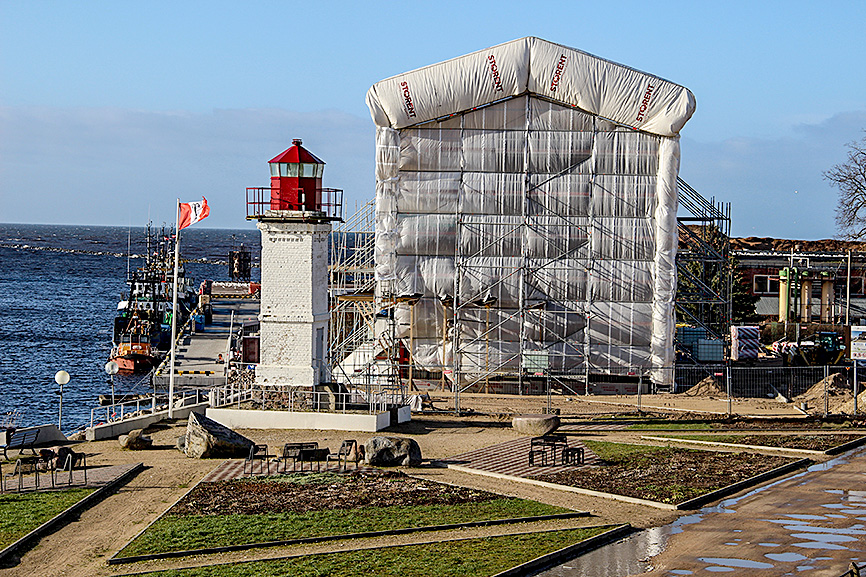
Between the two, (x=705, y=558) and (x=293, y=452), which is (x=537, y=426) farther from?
(x=705, y=558)

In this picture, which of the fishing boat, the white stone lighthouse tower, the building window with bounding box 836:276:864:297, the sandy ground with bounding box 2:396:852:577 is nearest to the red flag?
the white stone lighthouse tower

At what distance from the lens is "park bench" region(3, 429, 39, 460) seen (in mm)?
32719

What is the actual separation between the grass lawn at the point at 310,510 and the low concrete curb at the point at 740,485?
351 centimetres

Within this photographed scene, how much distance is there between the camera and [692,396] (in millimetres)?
49688

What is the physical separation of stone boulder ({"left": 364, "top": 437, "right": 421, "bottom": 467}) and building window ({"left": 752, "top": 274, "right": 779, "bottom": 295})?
6278 centimetres

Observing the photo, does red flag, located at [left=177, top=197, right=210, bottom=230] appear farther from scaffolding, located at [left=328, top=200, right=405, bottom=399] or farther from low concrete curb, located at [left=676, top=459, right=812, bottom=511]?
low concrete curb, located at [left=676, top=459, right=812, bottom=511]

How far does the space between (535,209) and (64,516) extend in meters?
32.3

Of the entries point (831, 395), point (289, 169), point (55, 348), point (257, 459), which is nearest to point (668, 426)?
point (831, 395)

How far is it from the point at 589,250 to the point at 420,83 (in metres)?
11.5

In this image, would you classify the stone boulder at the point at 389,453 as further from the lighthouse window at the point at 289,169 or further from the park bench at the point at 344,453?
the lighthouse window at the point at 289,169

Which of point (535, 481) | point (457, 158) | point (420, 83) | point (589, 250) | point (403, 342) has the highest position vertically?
point (420, 83)

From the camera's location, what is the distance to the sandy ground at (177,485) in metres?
22.3

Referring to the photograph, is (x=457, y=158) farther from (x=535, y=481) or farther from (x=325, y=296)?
(x=535, y=481)

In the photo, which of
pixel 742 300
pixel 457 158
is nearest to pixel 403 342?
pixel 457 158
